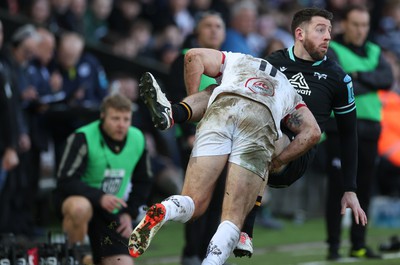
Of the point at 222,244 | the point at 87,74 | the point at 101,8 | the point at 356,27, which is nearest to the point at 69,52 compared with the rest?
the point at 87,74

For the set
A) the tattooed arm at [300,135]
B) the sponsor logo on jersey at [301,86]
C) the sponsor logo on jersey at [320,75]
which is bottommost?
the tattooed arm at [300,135]

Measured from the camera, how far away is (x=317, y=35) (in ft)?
26.2

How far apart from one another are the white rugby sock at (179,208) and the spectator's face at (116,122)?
6.32 ft

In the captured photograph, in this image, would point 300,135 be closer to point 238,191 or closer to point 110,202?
point 238,191

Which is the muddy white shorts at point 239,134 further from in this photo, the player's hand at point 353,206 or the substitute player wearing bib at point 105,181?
the substitute player wearing bib at point 105,181

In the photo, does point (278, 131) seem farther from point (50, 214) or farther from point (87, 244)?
point (50, 214)

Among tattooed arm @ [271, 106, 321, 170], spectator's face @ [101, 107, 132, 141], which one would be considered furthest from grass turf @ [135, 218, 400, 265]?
Answer: tattooed arm @ [271, 106, 321, 170]

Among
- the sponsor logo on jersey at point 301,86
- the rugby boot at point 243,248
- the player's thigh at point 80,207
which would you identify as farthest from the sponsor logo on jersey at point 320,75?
the player's thigh at point 80,207

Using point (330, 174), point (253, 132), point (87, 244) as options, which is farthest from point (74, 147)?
point (330, 174)

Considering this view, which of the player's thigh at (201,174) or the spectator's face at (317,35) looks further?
the spectator's face at (317,35)

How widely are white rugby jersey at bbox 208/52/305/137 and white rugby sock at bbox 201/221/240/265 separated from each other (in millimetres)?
840

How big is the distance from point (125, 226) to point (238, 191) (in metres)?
1.80

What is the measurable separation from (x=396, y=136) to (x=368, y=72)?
5.14 m

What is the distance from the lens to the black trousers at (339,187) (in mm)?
10484
